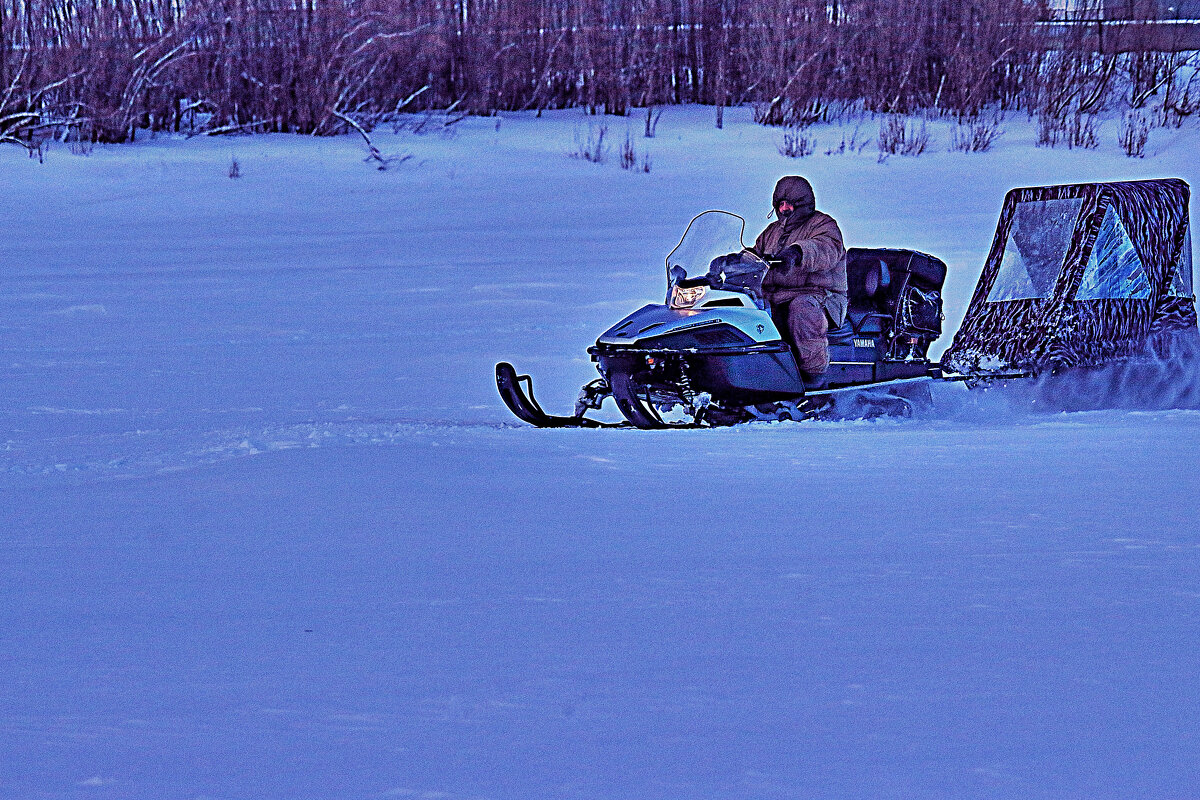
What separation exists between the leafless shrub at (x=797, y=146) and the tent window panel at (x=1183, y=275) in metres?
9.71

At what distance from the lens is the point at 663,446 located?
19.0 ft

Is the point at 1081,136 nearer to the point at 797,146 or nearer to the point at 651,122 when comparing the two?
the point at 797,146

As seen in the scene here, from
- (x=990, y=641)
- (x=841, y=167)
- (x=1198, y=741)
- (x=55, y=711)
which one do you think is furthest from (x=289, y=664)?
(x=841, y=167)

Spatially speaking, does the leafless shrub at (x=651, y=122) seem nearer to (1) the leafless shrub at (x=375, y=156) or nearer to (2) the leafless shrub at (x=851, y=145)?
(2) the leafless shrub at (x=851, y=145)

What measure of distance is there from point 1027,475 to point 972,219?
10.5m

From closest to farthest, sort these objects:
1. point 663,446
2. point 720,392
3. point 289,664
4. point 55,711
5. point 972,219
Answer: point 55,711 → point 289,664 → point 663,446 → point 720,392 → point 972,219

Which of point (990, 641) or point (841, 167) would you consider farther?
point (841, 167)

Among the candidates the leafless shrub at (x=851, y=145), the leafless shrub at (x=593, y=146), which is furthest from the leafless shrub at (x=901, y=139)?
the leafless shrub at (x=593, y=146)

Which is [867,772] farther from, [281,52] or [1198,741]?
[281,52]

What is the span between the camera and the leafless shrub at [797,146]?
17203 millimetres

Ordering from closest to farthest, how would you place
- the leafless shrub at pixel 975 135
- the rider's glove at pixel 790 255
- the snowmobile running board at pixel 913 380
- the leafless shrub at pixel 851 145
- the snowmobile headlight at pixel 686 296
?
the snowmobile headlight at pixel 686 296, the rider's glove at pixel 790 255, the snowmobile running board at pixel 913 380, the leafless shrub at pixel 851 145, the leafless shrub at pixel 975 135

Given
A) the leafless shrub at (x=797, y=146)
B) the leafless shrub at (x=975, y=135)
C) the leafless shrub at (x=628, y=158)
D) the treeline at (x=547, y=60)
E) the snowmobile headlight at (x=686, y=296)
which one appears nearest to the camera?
the snowmobile headlight at (x=686, y=296)

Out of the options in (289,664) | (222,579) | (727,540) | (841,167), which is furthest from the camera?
(841,167)

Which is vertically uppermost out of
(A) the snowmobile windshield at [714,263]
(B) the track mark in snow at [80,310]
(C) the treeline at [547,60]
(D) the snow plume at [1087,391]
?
(C) the treeline at [547,60]
